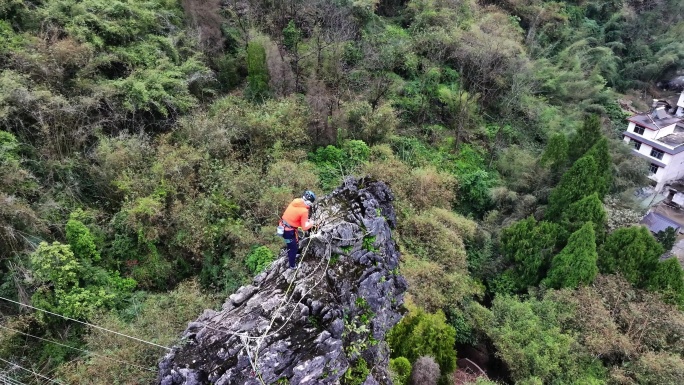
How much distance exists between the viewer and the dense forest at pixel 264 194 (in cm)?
1152

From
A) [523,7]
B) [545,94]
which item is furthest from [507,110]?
[523,7]

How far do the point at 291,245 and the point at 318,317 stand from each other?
4.66ft

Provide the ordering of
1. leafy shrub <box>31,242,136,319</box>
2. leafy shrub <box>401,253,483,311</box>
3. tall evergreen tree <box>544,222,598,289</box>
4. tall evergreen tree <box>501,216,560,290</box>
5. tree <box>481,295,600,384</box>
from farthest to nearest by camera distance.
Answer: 1. tall evergreen tree <box>501,216,560,290</box>
2. tall evergreen tree <box>544,222,598,289</box>
3. leafy shrub <box>401,253,483,311</box>
4. tree <box>481,295,600,384</box>
5. leafy shrub <box>31,242,136,319</box>

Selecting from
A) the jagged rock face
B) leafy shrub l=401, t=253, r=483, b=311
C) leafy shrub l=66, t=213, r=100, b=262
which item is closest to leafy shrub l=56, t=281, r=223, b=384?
leafy shrub l=66, t=213, r=100, b=262

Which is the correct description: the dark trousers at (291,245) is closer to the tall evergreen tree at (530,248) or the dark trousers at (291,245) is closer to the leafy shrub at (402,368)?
the leafy shrub at (402,368)

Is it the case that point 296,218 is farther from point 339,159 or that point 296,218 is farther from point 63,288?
point 339,159

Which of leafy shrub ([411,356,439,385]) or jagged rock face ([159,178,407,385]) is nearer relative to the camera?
jagged rock face ([159,178,407,385])

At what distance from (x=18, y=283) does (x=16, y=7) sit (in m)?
9.74

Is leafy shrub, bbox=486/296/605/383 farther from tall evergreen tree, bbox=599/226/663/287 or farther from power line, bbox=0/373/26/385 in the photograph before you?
power line, bbox=0/373/26/385

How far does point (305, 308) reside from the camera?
7871mm

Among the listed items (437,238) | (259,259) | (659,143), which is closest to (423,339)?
(437,238)

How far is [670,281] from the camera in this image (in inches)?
603

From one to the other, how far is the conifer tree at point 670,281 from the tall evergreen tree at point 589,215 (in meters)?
2.37

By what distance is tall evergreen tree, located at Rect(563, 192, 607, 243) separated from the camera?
1706 centimetres
